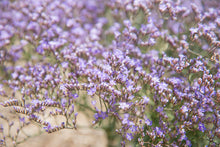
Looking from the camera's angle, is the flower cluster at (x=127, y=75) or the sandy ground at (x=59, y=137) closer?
the flower cluster at (x=127, y=75)

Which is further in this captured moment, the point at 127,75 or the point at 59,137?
the point at 59,137

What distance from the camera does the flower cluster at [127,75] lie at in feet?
9.18

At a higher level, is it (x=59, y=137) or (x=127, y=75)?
(x=127, y=75)

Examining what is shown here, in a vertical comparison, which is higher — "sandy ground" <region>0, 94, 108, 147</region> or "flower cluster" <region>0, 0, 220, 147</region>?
"flower cluster" <region>0, 0, 220, 147</region>

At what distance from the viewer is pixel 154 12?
432 centimetres

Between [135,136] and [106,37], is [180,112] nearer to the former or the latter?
[135,136]

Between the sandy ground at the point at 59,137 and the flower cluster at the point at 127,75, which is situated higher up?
the flower cluster at the point at 127,75

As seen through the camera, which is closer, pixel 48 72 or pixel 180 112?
pixel 180 112

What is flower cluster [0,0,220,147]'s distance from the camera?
2797mm

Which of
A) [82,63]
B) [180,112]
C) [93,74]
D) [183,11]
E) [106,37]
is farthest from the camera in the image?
[106,37]

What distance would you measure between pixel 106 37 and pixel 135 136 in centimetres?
260

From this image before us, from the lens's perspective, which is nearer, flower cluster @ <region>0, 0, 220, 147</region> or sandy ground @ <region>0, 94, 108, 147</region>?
flower cluster @ <region>0, 0, 220, 147</region>

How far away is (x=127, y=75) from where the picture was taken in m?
2.89

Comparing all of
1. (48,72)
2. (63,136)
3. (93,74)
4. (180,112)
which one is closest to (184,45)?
(180,112)
